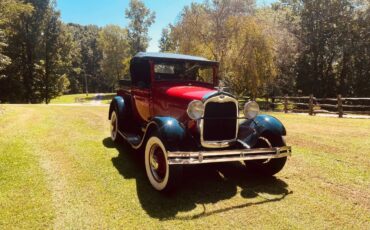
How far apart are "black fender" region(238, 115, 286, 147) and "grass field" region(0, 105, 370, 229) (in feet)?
2.70

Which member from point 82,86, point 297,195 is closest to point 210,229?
point 297,195

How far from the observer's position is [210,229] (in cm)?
411

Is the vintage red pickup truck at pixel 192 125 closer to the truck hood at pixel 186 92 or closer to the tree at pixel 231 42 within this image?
the truck hood at pixel 186 92

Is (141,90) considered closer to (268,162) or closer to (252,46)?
(268,162)

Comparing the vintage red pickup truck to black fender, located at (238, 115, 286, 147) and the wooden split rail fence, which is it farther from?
the wooden split rail fence

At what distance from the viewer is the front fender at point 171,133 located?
4.90 metres

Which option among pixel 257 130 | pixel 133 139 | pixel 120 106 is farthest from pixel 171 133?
pixel 120 106

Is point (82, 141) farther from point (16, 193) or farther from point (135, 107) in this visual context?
point (16, 193)

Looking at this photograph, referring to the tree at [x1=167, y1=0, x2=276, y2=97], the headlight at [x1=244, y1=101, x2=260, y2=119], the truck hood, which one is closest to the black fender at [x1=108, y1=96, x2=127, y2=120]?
the truck hood

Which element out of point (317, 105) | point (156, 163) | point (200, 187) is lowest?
point (200, 187)

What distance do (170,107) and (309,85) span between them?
3267 centimetres

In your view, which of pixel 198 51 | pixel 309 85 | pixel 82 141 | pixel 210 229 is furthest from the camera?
pixel 309 85

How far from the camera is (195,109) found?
17.2ft

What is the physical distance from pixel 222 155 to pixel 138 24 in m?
51.3
